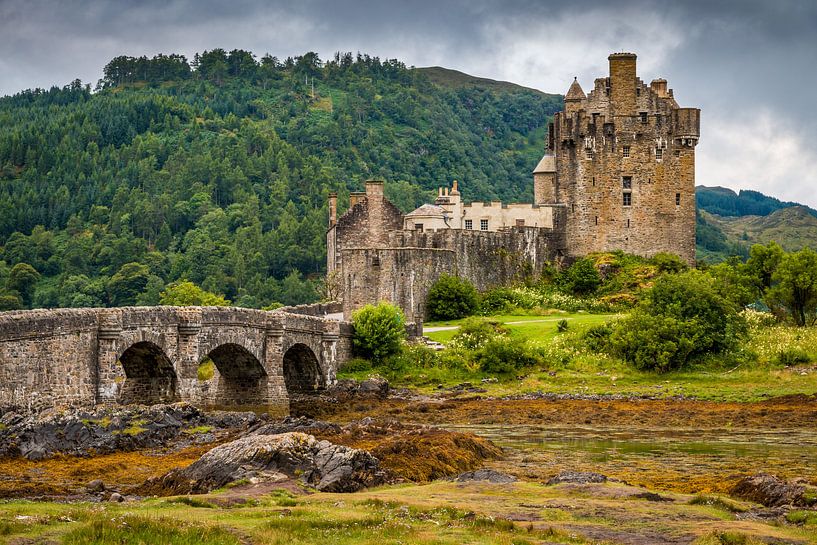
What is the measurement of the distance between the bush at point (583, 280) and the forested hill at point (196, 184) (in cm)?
4110

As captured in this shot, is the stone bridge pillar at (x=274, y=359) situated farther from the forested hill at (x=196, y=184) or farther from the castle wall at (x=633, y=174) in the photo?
the forested hill at (x=196, y=184)

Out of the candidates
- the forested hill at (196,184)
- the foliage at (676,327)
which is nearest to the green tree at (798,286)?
the foliage at (676,327)

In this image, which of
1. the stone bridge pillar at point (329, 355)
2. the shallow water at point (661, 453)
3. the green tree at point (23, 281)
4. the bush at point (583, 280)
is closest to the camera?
the shallow water at point (661, 453)

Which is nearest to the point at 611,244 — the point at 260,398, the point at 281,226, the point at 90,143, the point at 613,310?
the point at 613,310

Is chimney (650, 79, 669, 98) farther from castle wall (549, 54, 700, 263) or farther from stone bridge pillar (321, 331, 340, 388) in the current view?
stone bridge pillar (321, 331, 340, 388)

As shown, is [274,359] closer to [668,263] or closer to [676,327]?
[676,327]

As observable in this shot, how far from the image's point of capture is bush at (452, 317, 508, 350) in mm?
59375

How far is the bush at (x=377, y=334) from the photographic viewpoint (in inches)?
2303

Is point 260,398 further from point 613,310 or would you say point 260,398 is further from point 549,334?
point 613,310

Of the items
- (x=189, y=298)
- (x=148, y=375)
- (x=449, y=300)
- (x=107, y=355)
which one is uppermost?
(x=189, y=298)

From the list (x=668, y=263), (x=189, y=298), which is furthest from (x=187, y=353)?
(x=189, y=298)

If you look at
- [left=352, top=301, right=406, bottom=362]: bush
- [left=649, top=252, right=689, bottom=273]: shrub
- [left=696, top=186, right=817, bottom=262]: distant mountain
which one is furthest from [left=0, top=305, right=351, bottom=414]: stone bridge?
[left=696, top=186, right=817, bottom=262]: distant mountain

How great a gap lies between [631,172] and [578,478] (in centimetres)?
4828

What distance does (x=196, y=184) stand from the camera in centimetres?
14988
